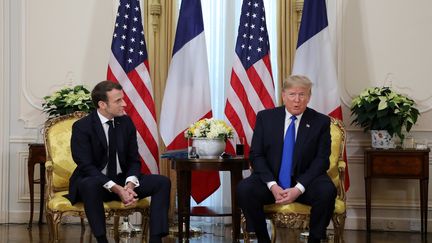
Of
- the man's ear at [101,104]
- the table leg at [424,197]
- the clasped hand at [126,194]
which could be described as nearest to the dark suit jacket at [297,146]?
the clasped hand at [126,194]

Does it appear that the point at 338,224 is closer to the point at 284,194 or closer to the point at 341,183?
the point at 341,183

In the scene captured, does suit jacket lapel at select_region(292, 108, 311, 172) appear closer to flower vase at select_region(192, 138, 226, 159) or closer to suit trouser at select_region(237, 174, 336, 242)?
suit trouser at select_region(237, 174, 336, 242)

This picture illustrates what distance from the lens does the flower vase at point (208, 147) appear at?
5.32 metres

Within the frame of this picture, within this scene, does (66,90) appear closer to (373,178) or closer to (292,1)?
(292,1)

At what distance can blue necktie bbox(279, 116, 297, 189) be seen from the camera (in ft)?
15.0

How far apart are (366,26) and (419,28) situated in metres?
0.52

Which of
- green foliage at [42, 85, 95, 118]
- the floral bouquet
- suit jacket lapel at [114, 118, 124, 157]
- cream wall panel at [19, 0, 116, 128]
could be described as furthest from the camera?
cream wall panel at [19, 0, 116, 128]

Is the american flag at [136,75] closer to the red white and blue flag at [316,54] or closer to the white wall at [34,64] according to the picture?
the white wall at [34,64]

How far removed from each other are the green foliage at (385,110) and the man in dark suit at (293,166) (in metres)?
1.59

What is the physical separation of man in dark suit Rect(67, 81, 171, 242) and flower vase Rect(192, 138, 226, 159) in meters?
0.68

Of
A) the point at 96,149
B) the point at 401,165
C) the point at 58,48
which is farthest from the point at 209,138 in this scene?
the point at 58,48

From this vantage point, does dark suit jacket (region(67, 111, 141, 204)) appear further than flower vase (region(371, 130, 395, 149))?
No

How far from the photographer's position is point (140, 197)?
15.3ft

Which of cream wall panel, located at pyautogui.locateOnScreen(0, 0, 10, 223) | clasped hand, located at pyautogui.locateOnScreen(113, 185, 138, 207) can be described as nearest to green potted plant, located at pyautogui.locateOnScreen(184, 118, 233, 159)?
clasped hand, located at pyautogui.locateOnScreen(113, 185, 138, 207)
